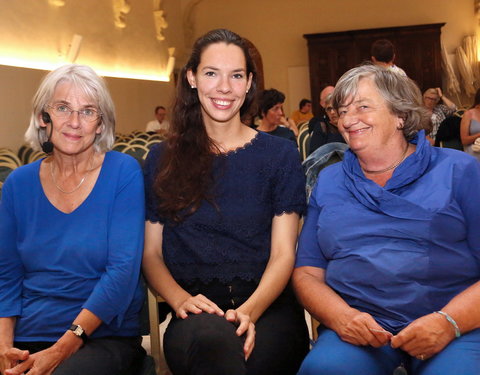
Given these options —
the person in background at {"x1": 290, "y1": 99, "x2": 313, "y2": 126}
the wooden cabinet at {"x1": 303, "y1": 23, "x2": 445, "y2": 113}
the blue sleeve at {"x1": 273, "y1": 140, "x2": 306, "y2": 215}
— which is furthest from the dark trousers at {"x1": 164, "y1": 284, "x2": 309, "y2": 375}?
the wooden cabinet at {"x1": 303, "y1": 23, "x2": 445, "y2": 113}

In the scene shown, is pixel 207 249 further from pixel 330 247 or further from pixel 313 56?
pixel 313 56

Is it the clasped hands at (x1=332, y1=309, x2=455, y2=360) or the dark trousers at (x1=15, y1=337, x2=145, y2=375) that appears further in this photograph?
the dark trousers at (x1=15, y1=337, x2=145, y2=375)

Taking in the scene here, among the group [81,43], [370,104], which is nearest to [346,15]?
[81,43]

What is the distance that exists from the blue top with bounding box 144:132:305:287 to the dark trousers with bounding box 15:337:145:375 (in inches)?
12.0

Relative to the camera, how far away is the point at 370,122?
2.13m

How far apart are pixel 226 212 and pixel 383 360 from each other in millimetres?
746

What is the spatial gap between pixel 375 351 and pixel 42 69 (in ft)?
28.1

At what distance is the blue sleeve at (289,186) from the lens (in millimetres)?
2256

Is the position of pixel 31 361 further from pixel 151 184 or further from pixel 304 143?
pixel 304 143

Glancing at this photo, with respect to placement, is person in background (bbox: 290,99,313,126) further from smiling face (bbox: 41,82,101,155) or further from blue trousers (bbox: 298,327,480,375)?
blue trousers (bbox: 298,327,480,375)

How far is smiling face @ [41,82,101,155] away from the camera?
87.7 inches

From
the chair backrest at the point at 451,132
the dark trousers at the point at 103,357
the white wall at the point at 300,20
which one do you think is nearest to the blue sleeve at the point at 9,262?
the dark trousers at the point at 103,357

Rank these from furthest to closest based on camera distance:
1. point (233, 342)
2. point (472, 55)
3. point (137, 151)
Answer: point (472, 55) < point (137, 151) < point (233, 342)

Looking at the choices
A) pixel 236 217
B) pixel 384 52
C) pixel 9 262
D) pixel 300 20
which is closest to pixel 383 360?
pixel 236 217
